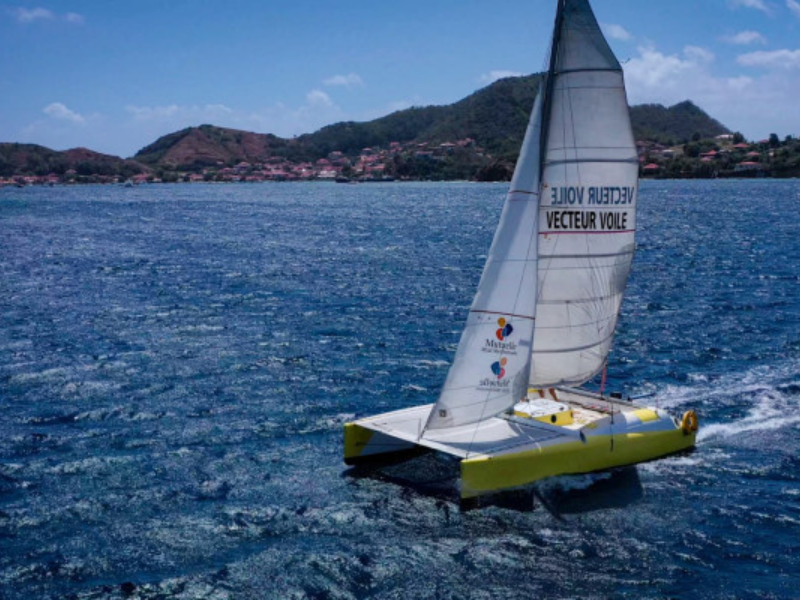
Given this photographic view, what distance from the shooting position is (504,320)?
75.7 ft

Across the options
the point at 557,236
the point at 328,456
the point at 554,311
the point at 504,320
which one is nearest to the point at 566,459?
the point at 504,320

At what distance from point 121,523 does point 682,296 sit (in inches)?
1651

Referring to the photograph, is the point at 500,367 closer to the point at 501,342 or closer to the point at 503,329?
the point at 501,342

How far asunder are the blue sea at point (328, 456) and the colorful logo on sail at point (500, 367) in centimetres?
330

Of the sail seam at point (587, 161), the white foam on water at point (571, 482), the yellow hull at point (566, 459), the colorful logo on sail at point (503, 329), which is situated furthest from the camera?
the sail seam at point (587, 161)

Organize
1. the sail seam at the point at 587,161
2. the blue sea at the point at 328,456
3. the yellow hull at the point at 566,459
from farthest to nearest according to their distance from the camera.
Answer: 1. the sail seam at the point at 587,161
2. the yellow hull at the point at 566,459
3. the blue sea at the point at 328,456

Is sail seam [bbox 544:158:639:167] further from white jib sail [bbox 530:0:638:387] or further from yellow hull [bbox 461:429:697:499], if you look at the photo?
yellow hull [bbox 461:429:697:499]

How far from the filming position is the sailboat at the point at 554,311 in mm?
22875

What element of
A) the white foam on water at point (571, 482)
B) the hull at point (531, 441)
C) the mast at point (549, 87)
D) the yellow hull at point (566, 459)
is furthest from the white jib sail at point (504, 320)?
the white foam on water at point (571, 482)

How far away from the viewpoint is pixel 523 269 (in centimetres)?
2280

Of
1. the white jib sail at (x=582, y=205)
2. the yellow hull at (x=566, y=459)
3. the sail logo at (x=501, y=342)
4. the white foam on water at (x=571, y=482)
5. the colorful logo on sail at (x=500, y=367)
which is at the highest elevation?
the white jib sail at (x=582, y=205)

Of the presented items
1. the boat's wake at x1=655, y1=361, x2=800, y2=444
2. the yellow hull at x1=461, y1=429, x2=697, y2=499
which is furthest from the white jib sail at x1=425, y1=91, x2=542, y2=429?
the boat's wake at x1=655, y1=361, x2=800, y2=444

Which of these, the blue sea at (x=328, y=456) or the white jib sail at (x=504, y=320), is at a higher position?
the white jib sail at (x=504, y=320)

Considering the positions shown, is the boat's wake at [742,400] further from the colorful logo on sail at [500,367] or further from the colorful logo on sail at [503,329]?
the colorful logo on sail at [503,329]
